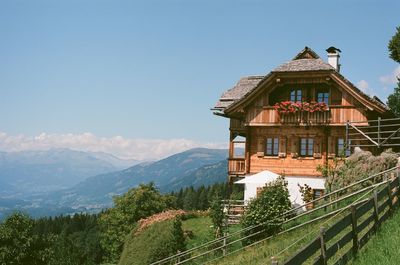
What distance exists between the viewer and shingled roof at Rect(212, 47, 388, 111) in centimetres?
3037

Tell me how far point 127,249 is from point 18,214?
2156 cm

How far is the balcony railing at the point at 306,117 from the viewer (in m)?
30.8

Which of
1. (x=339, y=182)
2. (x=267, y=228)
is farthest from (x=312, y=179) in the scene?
(x=267, y=228)

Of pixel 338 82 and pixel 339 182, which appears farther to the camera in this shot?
pixel 338 82

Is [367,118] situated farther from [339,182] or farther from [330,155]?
[339,182]

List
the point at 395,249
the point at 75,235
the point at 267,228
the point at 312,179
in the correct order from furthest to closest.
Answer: the point at 75,235, the point at 312,179, the point at 267,228, the point at 395,249

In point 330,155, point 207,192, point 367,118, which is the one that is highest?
point 367,118

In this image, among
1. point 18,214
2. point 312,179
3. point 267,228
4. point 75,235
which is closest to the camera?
point 267,228

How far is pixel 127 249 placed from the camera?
29.0 meters

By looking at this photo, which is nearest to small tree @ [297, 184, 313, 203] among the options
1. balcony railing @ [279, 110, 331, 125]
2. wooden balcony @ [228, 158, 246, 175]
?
balcony railing @ [279, 110, 331, 125]

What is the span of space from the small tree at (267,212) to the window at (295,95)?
409 inches

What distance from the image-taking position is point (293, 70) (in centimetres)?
3148

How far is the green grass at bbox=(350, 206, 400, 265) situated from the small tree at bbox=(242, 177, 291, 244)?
28.7 ft

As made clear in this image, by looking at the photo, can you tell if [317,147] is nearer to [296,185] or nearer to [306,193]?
[296,185]
